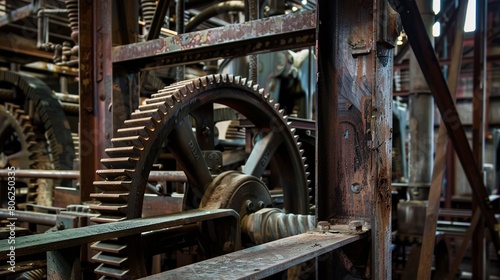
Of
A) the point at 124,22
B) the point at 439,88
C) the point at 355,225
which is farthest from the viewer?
the point at 124,22

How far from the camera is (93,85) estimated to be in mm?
2906

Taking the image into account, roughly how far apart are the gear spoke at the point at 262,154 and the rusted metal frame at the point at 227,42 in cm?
71

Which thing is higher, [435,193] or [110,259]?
[435,193]

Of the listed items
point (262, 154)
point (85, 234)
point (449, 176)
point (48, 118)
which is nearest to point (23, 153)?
point (48, 118)

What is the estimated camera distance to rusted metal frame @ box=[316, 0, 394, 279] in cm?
181

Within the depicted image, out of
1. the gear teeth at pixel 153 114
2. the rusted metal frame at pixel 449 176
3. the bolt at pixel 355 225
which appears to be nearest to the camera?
the bolt at pixel 355 225

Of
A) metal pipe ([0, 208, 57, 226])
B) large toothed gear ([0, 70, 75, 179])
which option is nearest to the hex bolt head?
metal pipe ([0, 208, 57, 226])

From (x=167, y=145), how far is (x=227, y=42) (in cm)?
58

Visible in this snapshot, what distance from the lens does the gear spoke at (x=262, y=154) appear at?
2.95 meters

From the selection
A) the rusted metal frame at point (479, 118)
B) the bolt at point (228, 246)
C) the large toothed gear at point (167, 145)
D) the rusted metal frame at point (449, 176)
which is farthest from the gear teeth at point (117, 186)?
the rusted metal frame at point (449, 176)

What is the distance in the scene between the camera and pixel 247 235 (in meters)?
2.50

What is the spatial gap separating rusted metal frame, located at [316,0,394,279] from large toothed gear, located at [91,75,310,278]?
68 centimetres

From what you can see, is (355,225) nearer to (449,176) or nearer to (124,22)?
(124,22)

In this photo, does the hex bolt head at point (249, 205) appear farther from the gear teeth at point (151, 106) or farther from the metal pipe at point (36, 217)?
the metal pipe at point (36, 217)
